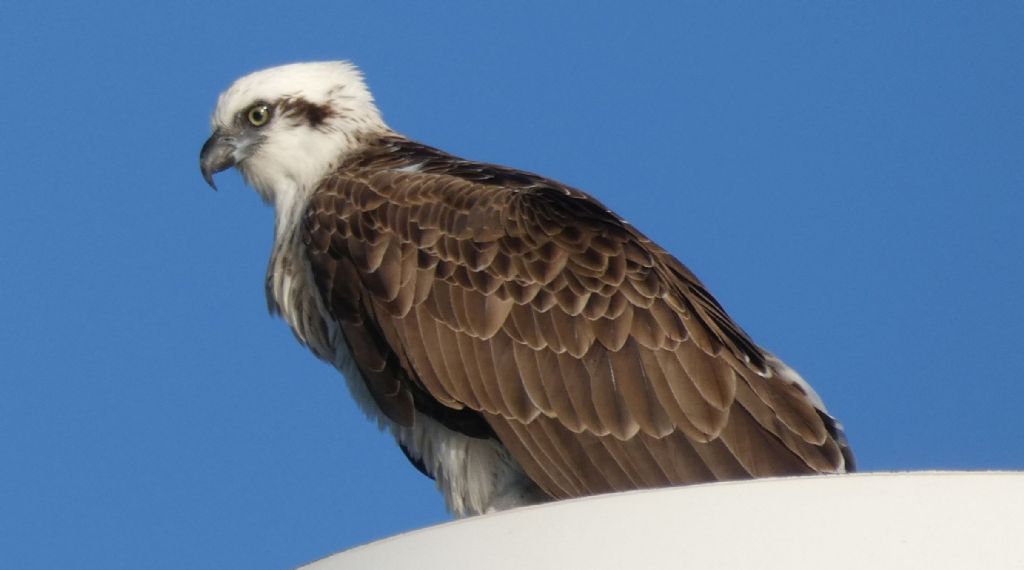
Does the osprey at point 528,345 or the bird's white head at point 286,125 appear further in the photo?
the bird's white head at point 286,125

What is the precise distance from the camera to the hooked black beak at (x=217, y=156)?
345 inches

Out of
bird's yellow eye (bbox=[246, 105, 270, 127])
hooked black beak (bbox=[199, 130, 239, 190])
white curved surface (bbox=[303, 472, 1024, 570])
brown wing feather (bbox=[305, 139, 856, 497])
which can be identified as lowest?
white curved surface (bbox=[303, 472, 1024, 570])

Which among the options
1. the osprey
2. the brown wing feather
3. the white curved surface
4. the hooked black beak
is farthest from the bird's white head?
the white curved surface

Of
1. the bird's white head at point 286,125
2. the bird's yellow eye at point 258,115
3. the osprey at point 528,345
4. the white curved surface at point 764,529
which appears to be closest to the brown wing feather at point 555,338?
the osprey at point 528,345

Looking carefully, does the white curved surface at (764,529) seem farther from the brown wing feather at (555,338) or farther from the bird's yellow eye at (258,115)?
the bird's yellow eye at (258,115)

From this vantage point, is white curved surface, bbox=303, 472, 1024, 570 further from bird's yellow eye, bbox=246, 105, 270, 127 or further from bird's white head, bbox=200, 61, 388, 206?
bird's yellow eye, bbox=246, 105, 270, 127

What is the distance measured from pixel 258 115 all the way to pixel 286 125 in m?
0.18

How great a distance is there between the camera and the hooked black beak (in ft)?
28.8

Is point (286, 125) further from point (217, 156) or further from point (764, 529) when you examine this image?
point (764, 529)

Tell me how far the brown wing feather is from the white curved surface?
123 inches

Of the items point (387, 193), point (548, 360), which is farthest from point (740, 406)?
point (387, 193)

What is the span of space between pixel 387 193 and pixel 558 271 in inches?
35.5

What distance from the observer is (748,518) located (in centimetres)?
382

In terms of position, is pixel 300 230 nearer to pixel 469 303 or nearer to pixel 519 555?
pixel 469 303
